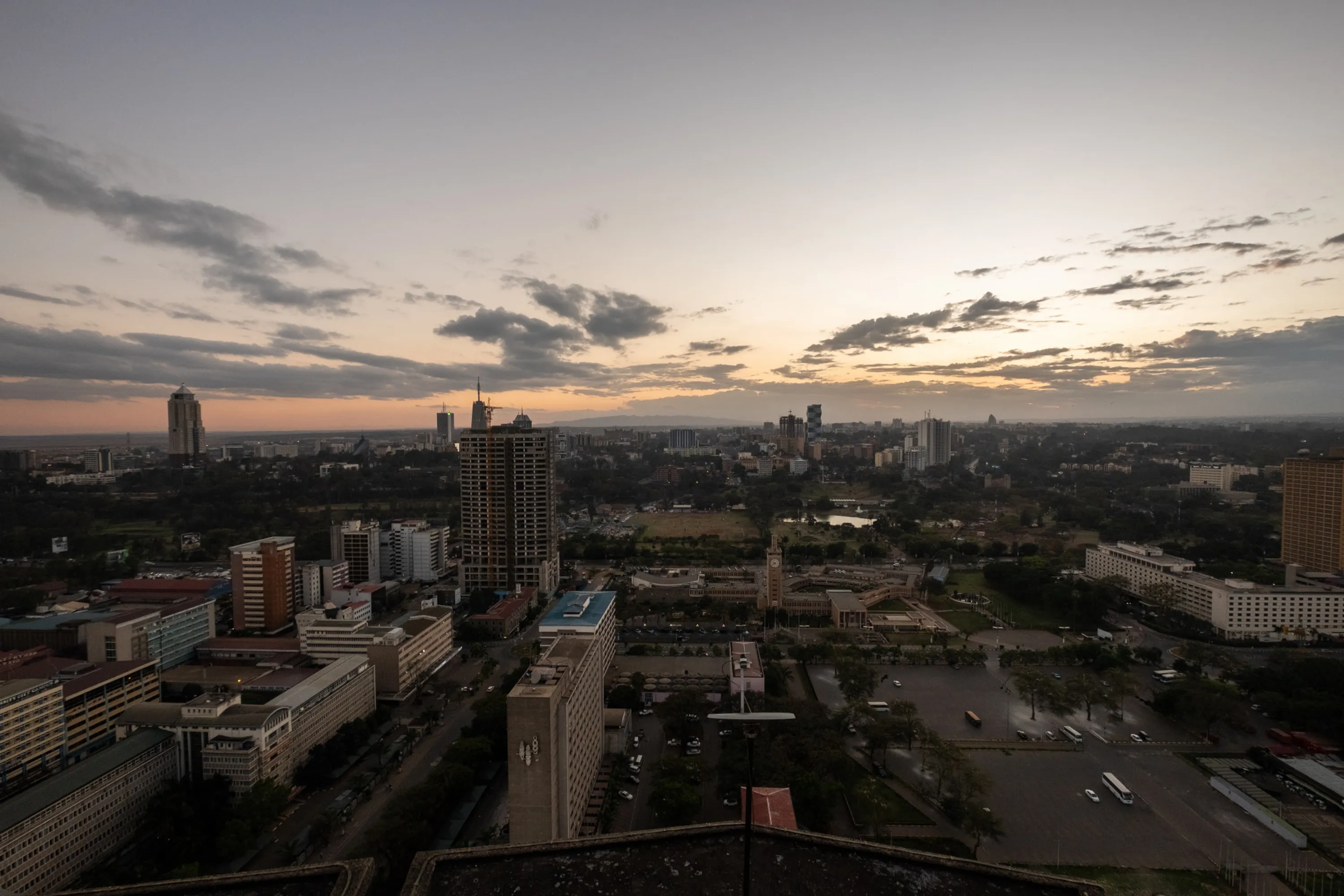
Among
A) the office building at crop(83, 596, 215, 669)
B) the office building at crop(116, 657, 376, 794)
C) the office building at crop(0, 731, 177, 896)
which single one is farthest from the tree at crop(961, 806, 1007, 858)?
the office building at crop(83, 596, 215, 669)

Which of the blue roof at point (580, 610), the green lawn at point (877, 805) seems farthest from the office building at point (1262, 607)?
the blue roof at point (580, 610)

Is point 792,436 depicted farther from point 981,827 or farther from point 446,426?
point 981,827

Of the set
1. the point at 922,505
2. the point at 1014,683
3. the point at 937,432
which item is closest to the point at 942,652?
the point at 1014,683

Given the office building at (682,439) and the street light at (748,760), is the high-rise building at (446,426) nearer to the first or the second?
the office building at (682,439)

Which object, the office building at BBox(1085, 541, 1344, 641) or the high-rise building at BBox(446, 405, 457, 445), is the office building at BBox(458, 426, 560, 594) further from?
the high-rise building at BBox(446, 405, 457, 445)

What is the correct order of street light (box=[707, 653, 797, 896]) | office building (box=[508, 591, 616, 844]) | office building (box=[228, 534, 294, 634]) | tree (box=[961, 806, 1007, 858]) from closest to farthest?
1. street light (box=[707, 653, 797, 896])
2. office building (box=[508, 591, 616, 844])
3. tree (box=[961, 806, 1007, 858])
4. office building (box=[228, 534, 294, 634])

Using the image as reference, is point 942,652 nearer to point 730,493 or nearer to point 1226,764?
point 1226,764
